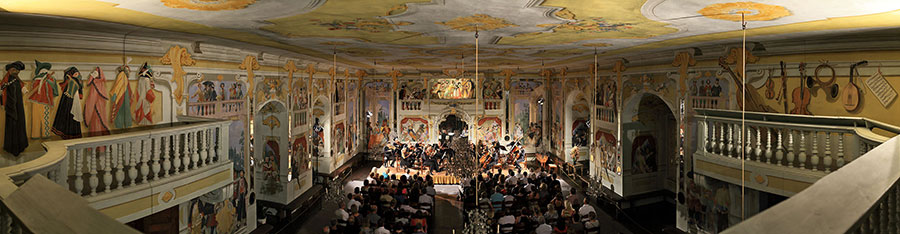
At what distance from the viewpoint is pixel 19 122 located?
507 centimetres

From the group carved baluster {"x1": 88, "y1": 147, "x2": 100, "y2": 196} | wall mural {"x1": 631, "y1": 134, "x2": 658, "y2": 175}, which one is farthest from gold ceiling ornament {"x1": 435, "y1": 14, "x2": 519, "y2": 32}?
wall mural {"x1": 631, "y1": 134, "x2": 658, "y2": 175}

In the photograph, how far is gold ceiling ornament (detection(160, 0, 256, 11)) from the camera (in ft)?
12.9

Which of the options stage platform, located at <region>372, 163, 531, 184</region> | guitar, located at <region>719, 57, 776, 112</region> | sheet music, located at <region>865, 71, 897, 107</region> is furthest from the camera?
stage platform, located at <region>372, 163, 531, 184</region>

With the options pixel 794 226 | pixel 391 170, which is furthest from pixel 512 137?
pixel 794 226

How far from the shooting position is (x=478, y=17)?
195 inches

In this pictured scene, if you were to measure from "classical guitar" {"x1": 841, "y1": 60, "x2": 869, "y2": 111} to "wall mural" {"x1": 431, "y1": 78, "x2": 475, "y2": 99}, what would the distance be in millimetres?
13146

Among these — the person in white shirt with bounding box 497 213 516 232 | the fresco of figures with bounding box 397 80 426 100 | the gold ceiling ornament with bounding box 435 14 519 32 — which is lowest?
the person in white shirt with bounding box 497 213 516 232

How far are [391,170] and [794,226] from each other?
16.0 meters

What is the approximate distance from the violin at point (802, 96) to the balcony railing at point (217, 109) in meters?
10.3

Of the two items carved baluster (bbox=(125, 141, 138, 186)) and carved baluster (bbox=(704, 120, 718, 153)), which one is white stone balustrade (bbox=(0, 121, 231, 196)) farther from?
carved baluster (bbox=(704, 120, 718, 153))

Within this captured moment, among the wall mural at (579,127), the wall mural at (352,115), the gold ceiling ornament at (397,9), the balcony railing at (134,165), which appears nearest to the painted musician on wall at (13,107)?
the balcony railing at (134,165)

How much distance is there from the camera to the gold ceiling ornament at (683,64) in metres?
9.25

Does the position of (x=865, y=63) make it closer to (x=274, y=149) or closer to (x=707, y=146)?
(x=707, y=146)

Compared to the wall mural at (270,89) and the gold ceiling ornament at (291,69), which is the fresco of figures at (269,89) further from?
the gold ceiling ornament at (291,69)
